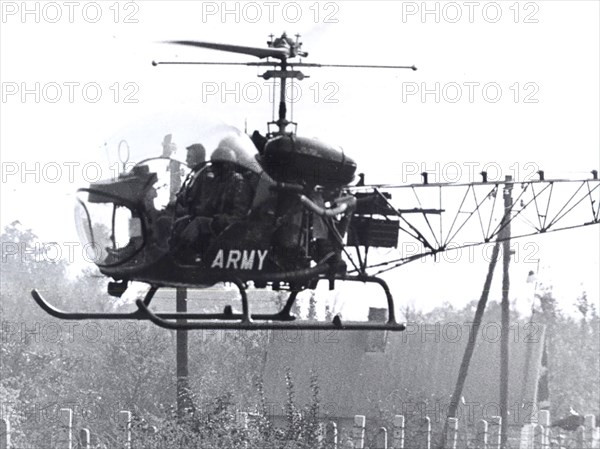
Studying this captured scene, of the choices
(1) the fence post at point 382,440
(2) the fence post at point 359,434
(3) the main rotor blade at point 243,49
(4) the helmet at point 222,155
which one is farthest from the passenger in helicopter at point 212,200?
(1) the fence post at point 382,440

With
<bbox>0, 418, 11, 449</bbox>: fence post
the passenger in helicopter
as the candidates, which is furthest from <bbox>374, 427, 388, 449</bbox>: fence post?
the passenger in helicopter

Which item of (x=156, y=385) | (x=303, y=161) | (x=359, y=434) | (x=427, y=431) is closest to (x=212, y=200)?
(x=303, y=161)

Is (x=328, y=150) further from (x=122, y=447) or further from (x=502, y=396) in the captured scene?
(x=502, y=396)

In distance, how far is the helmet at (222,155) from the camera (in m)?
15.1

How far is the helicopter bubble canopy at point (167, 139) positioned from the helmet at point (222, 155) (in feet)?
0.11

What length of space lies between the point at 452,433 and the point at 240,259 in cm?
1971

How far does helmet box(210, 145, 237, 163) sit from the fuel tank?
40cm

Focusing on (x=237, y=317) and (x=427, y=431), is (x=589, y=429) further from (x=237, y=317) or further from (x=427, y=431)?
(x=237, y=317)

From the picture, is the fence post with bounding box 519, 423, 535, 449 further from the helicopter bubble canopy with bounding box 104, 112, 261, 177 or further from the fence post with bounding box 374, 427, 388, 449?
the helicopter bubble canopy with bounding box 104, 112, 261, 177

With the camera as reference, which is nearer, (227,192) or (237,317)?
(227,192)

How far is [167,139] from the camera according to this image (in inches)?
595

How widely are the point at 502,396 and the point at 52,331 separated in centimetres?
3221

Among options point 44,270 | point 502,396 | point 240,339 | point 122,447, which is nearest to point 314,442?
point 122,447

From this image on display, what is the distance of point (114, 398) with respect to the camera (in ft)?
157
